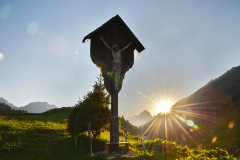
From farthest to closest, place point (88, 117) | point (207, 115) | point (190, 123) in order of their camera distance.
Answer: point (190, 123)
point (207, 115)
point (88, 117)

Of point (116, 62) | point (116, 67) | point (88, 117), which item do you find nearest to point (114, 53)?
point (116, 62)

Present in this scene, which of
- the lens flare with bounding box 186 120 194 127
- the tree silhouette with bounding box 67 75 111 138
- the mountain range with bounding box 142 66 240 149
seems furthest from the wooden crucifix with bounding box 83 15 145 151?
the lens flare with bounding box 186 120 194 127

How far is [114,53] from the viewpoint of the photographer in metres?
8.22

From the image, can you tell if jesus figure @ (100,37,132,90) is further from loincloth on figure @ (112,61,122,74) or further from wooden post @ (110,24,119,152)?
wooden post @ (110,24,119,152)

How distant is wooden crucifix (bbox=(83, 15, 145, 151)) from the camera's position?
307 inches

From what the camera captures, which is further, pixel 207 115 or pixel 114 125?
pixel 207 115

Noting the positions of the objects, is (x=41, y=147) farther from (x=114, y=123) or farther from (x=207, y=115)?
(x=207, y=115)

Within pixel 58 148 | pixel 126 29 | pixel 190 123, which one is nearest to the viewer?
pixel 126 29

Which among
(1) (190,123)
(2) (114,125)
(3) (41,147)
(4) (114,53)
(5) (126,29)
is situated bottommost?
(1) (190,123)

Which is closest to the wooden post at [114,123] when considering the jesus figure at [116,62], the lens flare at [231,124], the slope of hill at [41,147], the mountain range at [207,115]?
the jesus figure at [116,62]

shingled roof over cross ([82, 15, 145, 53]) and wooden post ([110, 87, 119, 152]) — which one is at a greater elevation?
shingled roof over cross ([82, 15, 145, 53])

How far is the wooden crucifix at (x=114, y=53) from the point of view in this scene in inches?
307

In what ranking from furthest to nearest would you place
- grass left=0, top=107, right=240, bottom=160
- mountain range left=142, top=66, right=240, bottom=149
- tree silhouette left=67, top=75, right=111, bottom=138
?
1. mountain range left=142, top=66, right=240, bottom=149
2. tree silhouette left=67, top=75, right=111, bottom=138
3. grass left=0, top=107, right=240, bottom=160

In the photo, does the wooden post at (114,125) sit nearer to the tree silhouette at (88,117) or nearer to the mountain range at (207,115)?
the tree silhouette at (88,117)
